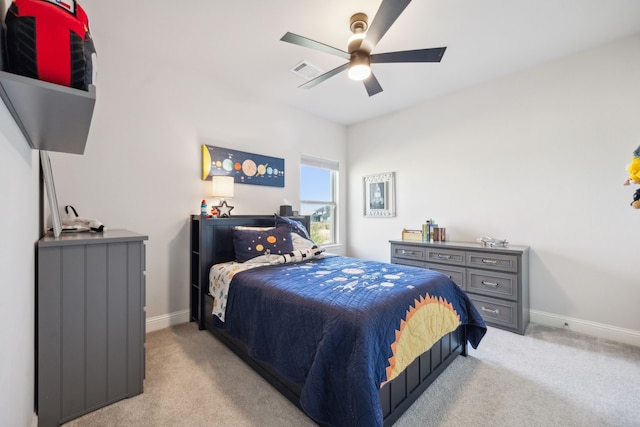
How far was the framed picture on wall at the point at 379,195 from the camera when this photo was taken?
4.02 meters

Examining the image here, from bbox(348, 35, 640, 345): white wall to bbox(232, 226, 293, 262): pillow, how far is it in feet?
6.89

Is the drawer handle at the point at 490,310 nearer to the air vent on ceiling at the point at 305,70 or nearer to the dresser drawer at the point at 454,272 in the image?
the dresser drawer at the point at 454,272

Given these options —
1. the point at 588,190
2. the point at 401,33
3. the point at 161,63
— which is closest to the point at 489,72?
the point at 401,33

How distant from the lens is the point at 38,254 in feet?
4.44

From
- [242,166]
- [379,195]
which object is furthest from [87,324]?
[379,195]

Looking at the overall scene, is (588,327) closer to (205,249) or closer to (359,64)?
(359,64)

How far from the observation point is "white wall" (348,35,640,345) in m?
2.36

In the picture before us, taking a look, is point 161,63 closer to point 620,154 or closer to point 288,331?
point 288,331

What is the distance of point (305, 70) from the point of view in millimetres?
2824

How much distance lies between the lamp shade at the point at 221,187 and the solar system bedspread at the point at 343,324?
0.98m

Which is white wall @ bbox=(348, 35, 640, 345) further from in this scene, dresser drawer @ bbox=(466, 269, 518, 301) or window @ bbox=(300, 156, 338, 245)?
window @ bbox=(300, 156, 338, 245)

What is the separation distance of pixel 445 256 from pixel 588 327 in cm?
136

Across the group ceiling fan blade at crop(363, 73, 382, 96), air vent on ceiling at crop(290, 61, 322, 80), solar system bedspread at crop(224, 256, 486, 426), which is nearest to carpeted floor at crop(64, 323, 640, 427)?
solar system bedspread at crop(224, 256, 486, 426)

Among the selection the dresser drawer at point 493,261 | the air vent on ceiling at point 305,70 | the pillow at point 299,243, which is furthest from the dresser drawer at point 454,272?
the air vent on ceiling at point 305,70
